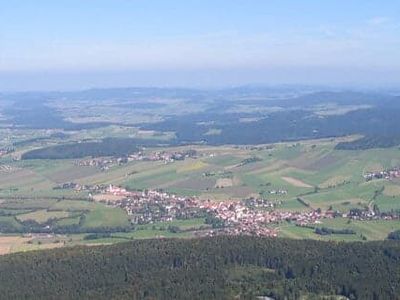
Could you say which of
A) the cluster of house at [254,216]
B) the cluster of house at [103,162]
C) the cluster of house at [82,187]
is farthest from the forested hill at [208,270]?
the cluster of house at [103,162]

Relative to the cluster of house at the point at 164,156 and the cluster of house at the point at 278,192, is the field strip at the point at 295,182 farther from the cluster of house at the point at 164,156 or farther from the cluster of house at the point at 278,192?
the cluster of house at the point at 164,156

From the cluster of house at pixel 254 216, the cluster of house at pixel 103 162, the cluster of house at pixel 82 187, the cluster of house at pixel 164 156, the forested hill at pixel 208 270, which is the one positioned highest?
the forested hill at pixel 208 270

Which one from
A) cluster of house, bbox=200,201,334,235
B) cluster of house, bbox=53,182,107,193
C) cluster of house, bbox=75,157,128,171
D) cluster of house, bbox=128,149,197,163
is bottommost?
cluster of house, bbox=200,201,334,235

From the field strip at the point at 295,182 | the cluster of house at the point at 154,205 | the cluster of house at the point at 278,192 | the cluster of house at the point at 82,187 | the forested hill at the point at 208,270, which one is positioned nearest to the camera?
the forested hill at the point at 208,270

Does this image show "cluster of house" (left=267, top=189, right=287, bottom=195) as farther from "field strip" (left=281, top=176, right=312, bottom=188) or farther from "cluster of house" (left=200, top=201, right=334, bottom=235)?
"cluster of house" (left=200, top=201, right=334, bottom=235)

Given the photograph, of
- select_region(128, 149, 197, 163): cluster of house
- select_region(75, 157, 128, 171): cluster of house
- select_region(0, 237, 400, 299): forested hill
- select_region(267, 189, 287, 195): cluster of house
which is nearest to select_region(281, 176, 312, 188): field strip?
select_region(267, 189, 287, 195): cluster of house

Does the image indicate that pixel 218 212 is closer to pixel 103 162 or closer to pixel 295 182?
pixel 295 182

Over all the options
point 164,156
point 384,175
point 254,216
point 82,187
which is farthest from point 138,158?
point 254,216
